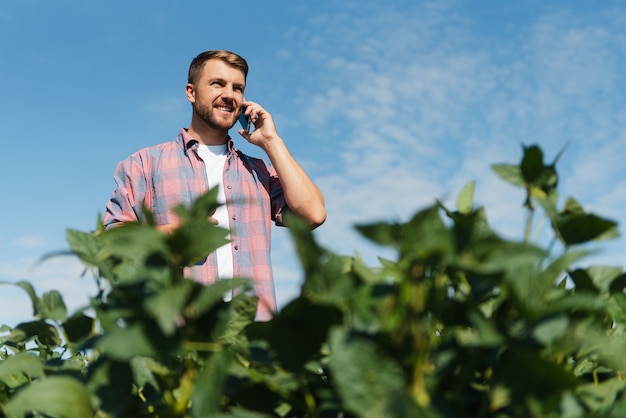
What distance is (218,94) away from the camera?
4500 mm

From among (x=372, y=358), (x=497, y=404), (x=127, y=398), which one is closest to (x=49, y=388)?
(x=127, y=398)

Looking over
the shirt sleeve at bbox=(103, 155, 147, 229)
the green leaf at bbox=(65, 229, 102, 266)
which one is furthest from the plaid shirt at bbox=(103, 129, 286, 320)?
the green leaf at bbox=(65, 229, 102, 266)

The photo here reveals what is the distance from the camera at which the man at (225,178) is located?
3941 mm

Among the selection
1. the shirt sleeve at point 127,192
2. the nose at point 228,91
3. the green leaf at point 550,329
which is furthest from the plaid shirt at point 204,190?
the green leaf at point 550,329

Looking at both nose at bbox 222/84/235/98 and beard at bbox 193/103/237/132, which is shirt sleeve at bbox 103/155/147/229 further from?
nose at bbox 222/84/235/98

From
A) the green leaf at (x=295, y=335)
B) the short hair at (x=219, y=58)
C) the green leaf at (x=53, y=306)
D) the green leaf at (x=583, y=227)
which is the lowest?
the green leaf at (x=295, y=335)

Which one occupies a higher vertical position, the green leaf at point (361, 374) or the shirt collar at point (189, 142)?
the shirt collar at point (189, 142)

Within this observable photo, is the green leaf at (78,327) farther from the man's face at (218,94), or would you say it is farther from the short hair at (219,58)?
the short hair at (219,58)

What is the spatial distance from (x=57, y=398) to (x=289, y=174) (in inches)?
123

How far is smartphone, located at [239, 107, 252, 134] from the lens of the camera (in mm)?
4328

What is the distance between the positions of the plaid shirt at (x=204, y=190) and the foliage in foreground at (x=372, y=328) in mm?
2878

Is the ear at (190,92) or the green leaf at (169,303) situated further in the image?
the ear at (190,92)

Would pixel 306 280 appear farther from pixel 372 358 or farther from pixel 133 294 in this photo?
pixel 133 294

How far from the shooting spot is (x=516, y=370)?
71cm
